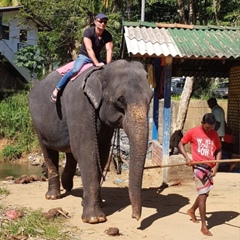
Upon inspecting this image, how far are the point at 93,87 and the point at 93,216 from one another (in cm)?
172

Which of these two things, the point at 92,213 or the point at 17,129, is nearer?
the point at 92,213

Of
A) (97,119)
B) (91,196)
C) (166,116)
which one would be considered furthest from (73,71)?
(166,116)

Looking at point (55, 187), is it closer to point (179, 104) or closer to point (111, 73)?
point (111, 73)

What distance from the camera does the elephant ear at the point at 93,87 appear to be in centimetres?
600

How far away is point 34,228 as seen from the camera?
5.81m

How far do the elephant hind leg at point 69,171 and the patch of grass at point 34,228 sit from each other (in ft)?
5.91

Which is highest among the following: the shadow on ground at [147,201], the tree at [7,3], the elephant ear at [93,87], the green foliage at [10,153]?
the tree at [7,3]

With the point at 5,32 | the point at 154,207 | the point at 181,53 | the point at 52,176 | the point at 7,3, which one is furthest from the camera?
the point at 5,32

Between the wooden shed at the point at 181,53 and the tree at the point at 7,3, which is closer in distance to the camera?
the wooden shed at the point at 181,53

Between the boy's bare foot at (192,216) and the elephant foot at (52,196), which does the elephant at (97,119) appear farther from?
the boy's bare foot at (192,216)

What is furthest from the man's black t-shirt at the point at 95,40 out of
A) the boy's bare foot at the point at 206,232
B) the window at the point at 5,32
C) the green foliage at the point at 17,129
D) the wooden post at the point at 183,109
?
the window at the point at 5,32

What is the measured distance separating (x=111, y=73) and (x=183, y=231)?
7.37 ft

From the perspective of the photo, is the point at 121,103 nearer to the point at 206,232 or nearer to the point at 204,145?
the point at 204,145

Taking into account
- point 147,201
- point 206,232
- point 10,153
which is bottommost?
point 10,153
